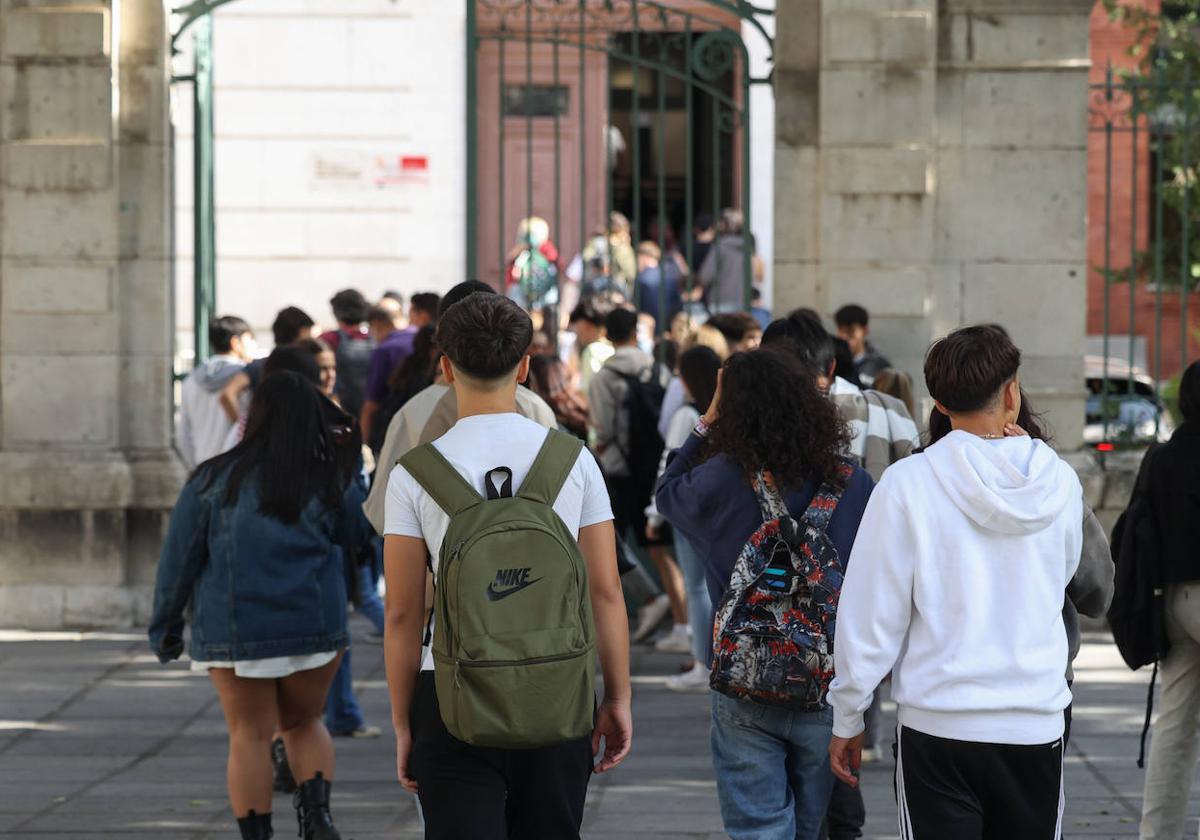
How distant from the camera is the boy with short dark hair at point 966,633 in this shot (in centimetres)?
385

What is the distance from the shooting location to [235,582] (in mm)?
5762

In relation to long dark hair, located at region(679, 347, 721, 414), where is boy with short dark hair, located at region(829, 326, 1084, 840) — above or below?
below

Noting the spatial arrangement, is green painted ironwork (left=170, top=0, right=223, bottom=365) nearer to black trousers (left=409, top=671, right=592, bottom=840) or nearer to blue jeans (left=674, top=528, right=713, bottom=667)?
blue jeans (left=674, top=528, right=713, bottom=667)

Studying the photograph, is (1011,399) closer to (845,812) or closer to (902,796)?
(902,796)

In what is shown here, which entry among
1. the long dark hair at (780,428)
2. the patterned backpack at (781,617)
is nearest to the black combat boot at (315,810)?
the patterned backpack at (781,617)

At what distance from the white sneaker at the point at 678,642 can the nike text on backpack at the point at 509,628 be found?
20.6 feet

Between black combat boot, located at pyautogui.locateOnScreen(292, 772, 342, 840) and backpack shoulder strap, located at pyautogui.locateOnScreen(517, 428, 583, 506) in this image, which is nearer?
backpack shoulder strap, located at pyautogui.locateOnScreen(517, 428, 583, 506)

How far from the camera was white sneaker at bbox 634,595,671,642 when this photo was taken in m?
10.3

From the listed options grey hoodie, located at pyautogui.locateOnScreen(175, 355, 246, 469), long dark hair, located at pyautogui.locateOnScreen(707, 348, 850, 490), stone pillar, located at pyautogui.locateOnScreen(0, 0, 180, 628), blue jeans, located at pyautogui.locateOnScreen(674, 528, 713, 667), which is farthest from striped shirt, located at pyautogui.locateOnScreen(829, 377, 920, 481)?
stone pillar, located at pyautogui.locateOnScreen(0, 0, 180, 628)

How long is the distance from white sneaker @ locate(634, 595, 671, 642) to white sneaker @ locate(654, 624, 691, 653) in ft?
0.49

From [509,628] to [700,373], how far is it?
12.9 ft

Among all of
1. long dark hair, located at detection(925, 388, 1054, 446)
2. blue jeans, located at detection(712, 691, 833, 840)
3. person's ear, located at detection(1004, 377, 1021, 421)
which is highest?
person's ear, located at detection(1004, 377, 1021, 421)

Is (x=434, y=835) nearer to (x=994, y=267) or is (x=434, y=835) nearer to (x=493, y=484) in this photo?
(x=493, y=484)

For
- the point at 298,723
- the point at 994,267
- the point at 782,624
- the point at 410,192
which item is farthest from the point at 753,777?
the point at 410,192
